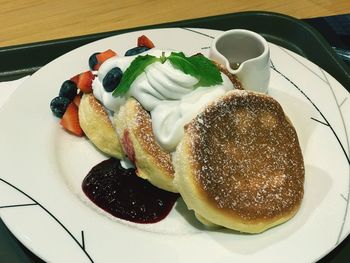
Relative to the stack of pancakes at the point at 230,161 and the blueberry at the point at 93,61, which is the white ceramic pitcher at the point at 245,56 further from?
the blueberry at the point at 93,61

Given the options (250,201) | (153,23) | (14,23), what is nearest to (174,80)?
(250,201)

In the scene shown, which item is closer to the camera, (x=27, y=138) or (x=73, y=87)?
(x=27, y=138)

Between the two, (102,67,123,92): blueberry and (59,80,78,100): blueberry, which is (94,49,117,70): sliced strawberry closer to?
(59,80,78,100): blueberry

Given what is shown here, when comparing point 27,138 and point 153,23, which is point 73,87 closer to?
point 27,138

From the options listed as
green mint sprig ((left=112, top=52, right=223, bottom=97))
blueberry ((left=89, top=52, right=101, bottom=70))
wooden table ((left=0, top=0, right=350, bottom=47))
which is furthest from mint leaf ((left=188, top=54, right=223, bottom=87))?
wooden table ((left=0, top=0, right=350, bottom=47))

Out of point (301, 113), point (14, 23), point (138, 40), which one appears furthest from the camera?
point (14, 23)

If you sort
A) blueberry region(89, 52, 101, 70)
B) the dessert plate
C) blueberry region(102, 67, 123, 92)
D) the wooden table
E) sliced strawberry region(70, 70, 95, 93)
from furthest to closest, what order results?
the wooden table → blueberry region(89, 52, 101, 70) → sliced strawberry region(70, 70, 95, 93) → blueberry region(102, 67, 123, 92) → the dessert plate
